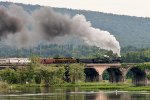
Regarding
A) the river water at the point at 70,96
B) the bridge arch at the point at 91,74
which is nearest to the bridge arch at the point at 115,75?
the bridge arch at the point at 91,74

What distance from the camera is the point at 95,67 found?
180750 millimetres

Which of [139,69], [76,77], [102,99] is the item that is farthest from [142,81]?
[102,99]

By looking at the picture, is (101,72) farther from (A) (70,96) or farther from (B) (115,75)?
(A) (70,96)

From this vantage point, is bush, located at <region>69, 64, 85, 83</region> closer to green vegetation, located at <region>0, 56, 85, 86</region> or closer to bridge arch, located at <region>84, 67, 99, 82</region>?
green vegetation, located at <region>0, 56, 85, 86</region>

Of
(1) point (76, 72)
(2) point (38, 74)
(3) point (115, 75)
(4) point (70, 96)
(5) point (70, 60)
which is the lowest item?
(4) point (70, 96)

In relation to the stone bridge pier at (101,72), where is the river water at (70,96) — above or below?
below

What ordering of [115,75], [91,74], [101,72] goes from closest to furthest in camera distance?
[101,72] < [91,74] < [115,75]

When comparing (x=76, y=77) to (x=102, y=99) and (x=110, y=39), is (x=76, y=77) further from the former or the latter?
(x=102, y=99)

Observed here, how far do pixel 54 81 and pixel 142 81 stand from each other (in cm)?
5307

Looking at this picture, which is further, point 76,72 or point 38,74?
point 76,72

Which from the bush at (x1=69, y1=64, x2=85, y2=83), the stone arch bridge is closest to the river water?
the bush at (x1=69, y1=64, x2=85, y2=83)

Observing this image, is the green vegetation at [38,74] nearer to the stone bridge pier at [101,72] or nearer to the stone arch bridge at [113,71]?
the stone bridge pier at [101,72]

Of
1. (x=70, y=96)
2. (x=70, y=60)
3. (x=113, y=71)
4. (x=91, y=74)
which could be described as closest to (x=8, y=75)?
(x=70, y=60)

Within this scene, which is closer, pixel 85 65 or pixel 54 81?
pixel 54 81
